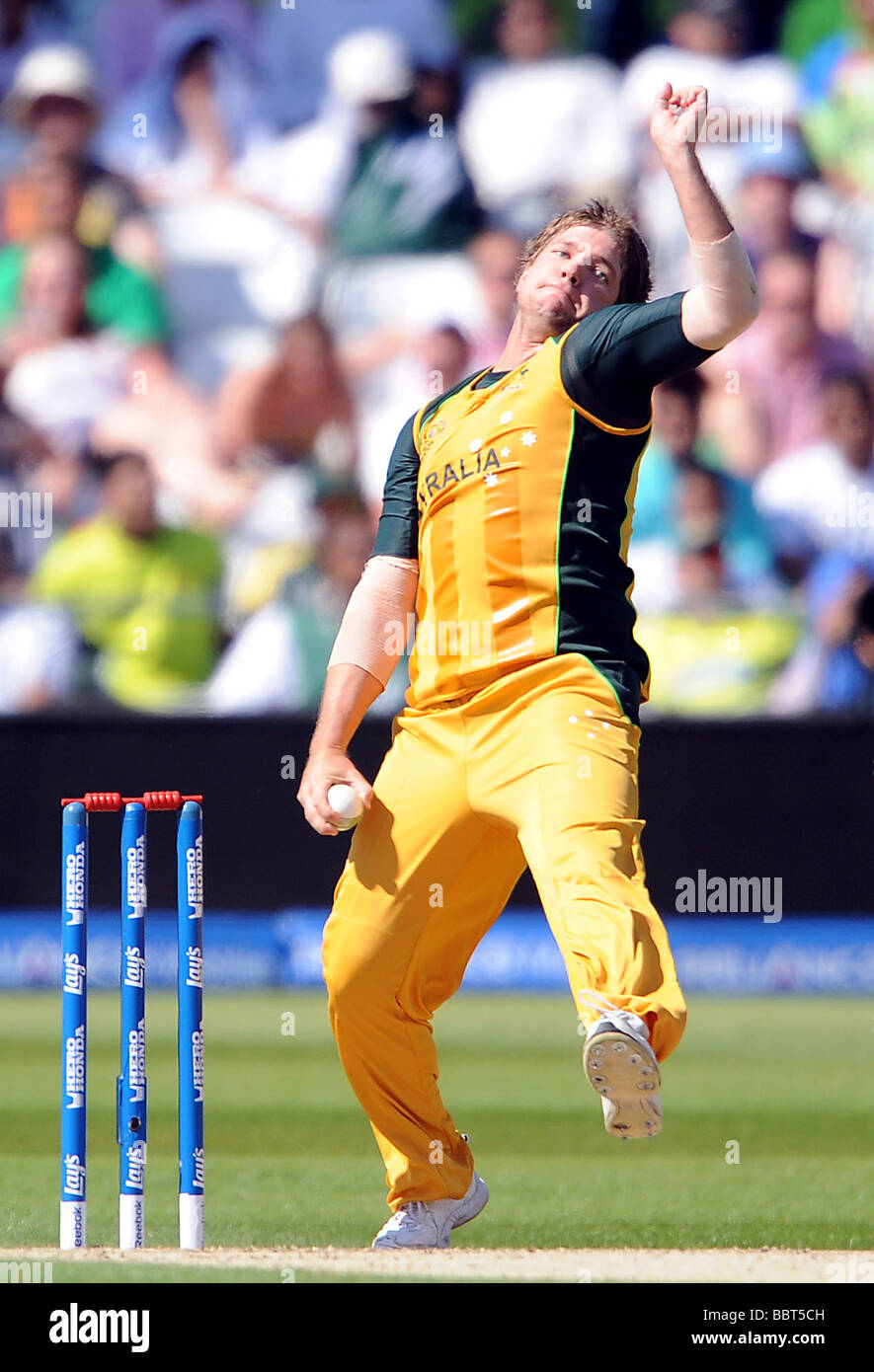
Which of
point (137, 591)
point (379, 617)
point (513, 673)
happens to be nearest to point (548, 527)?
point (513, 673)

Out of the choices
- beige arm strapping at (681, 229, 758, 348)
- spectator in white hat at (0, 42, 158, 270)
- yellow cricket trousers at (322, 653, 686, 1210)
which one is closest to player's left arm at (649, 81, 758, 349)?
beige arm strapping at (681, 229, 758, 348)

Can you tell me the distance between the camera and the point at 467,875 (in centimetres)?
391

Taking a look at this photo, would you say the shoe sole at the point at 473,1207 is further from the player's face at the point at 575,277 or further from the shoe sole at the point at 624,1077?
the player's face at the point at 575,277

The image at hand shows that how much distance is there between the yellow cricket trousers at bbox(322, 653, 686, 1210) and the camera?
3.50m

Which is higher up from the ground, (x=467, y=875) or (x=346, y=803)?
(x=346, y=803)

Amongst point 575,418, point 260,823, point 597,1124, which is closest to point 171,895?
point 260,823

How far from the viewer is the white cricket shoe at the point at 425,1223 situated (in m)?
4.02

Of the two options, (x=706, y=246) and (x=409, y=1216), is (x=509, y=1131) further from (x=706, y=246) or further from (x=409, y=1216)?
(x=706, y=246)

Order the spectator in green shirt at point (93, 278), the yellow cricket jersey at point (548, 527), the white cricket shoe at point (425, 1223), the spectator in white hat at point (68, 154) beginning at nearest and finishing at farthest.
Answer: the yellow cricket jersey at point (548, 527) < the white cricket shoe at point (425, 1223) < the spectator in green shirt at point (93, 278) < the spectator in white hat at point (68, 154)

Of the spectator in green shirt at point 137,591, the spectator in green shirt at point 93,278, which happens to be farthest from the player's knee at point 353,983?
the spectator in green shirt at point 93,278

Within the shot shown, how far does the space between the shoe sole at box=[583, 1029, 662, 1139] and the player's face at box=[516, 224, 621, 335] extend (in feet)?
4.89

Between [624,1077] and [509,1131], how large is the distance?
331 centimetres

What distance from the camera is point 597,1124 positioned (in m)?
6.73
